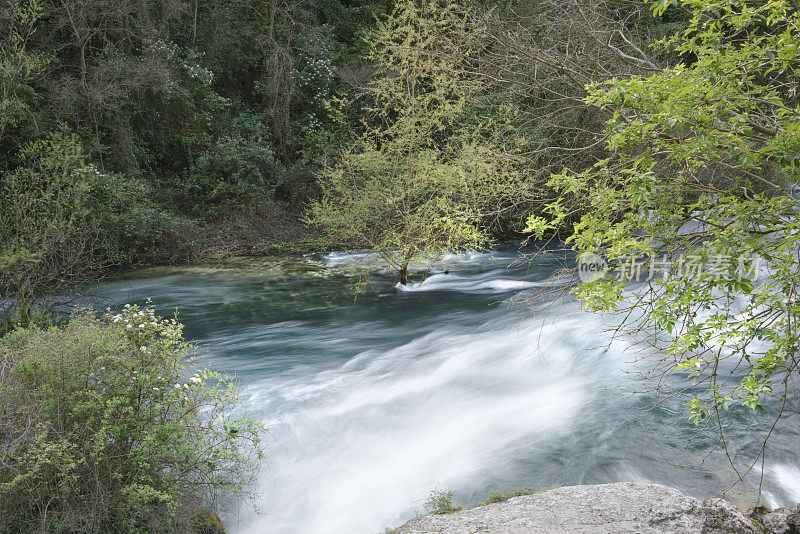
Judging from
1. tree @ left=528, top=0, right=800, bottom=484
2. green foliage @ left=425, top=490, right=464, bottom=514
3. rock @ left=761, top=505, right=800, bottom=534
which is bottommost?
green foliage @ left=425, top=490, right=464, bottom=514

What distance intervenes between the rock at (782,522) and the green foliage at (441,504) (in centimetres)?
235

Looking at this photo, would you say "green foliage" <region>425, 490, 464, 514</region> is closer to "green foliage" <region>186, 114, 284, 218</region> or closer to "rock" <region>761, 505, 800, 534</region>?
"rock" <region>761, 505, 800, 534</region>

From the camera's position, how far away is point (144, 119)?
1772 centimetres

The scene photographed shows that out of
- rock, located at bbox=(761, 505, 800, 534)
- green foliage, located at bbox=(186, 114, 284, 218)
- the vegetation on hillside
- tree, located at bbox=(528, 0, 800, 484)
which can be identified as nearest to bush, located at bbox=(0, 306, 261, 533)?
the vegetation on hillside

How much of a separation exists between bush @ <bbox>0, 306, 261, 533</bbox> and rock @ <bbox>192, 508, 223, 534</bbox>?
7 cm

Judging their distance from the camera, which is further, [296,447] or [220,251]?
[220,251]

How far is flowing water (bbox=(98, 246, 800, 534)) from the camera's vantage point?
553cm

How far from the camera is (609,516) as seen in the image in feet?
13.7

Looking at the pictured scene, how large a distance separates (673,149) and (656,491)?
2.79 meters

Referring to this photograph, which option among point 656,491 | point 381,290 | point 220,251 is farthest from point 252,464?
point 220,251

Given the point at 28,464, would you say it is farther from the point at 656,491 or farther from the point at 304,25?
the point at 304,25

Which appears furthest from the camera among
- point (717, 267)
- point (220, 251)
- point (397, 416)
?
point (220, 251)

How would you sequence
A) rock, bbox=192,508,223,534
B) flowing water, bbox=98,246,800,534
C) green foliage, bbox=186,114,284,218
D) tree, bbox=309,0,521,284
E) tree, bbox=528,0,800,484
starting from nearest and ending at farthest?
tree, bbox=528,0,800,484 → rock, bbox=192,508,223,534 → flowing water, bbox=98,246,800,534 → tree, bbox=309,0,521,284 → green foliage, bbox=186,114,284,218

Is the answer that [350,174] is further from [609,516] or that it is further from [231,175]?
[609,516]
